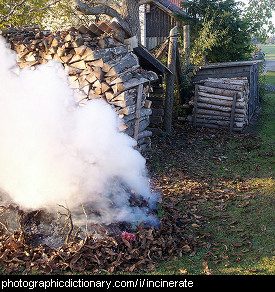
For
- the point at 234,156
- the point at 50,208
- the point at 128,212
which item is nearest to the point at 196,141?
the point at 234,156

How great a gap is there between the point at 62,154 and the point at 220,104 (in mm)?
6761

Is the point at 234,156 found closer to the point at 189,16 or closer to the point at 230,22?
the point at 230,22

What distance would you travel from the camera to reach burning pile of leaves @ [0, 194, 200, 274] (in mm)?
4094

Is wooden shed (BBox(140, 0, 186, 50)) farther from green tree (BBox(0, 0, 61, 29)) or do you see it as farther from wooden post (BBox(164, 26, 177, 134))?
wooden post (BBox(164, 26, 177, 134))

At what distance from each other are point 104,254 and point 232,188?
347 centimetres

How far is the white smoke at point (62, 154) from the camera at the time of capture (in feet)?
16.8

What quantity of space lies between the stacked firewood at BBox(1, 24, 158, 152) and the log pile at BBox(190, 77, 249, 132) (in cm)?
420

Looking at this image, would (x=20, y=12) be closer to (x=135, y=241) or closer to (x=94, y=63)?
(x=94, y=63)

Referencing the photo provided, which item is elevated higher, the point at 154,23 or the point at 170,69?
the point at 154,23

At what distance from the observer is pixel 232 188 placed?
22.0ft

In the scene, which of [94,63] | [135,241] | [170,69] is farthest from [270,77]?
[135,241]

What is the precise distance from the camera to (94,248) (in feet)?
14.0

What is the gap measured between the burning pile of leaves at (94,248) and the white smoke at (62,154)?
286mm

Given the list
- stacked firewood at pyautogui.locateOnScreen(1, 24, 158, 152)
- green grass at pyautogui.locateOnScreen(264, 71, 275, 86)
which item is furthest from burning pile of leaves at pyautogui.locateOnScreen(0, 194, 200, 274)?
green grass at pyautogui.locateOnScreen(264, 71, 275, 86)
